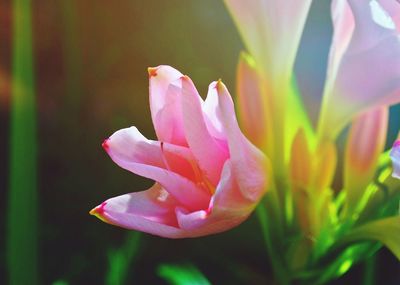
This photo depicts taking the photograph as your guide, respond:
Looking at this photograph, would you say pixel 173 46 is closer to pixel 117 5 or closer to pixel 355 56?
pixel 117 5

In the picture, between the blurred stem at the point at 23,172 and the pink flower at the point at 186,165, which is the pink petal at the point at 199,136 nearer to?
the pink flower at the point at 186,165

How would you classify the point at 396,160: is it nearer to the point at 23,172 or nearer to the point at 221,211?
the point at 221,211

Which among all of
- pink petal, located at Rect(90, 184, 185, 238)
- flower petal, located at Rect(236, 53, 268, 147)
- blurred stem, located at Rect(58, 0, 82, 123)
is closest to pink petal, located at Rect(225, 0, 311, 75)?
flower petal, located at Rect(236, 53, 268, 147)

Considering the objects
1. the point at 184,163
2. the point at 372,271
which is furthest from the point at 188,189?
the point at 372,271

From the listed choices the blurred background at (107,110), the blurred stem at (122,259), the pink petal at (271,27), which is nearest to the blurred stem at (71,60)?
the blurred background at (107,110)

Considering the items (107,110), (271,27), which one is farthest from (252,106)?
(107,110)
